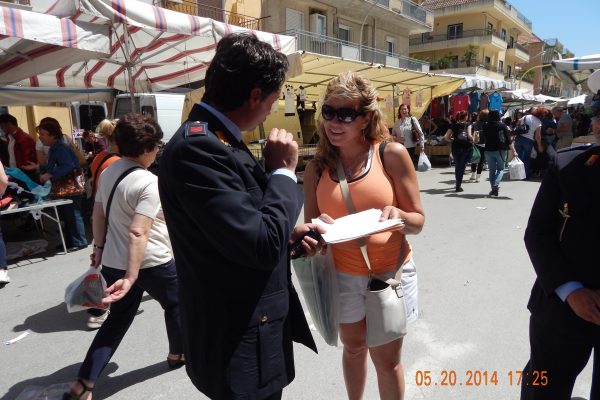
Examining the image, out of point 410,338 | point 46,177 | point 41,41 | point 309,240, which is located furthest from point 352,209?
point 46,177

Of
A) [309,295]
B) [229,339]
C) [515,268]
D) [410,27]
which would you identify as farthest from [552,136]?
[410,27]

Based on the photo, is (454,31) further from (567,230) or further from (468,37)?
(567,230)

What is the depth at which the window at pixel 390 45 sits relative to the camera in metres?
27.3

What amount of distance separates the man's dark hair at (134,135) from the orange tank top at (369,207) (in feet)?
4.17

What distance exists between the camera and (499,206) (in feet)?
24.5

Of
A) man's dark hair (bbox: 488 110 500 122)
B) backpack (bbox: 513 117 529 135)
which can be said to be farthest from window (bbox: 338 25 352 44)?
man's dark hair (bbox: 488 110 500 122)

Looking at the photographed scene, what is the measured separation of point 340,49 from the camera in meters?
22.3

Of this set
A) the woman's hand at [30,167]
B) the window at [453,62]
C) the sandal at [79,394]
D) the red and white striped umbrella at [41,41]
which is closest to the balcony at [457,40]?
the window at [453,62]

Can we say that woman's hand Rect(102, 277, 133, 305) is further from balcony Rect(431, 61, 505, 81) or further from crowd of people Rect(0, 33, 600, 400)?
balcony Rect(431, 61, 505, 81)

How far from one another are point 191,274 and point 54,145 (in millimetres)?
5432

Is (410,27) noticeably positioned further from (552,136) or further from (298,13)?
(552,136)

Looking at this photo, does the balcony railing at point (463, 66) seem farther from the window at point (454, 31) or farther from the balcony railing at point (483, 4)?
the balcony railing at point (483, 4)

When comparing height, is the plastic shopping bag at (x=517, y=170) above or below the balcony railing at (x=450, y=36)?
below

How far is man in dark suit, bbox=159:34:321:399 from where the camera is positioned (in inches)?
45.1
